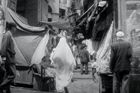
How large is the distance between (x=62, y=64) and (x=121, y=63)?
2.13 meters

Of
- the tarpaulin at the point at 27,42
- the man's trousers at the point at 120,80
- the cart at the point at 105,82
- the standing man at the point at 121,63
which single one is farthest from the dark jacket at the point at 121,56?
the tarpaulin at the point at 27,42

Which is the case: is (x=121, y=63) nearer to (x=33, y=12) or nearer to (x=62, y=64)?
(x=62, y=64)

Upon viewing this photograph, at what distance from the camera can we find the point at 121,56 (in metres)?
5.20

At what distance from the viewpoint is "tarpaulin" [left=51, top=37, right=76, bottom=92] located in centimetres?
623

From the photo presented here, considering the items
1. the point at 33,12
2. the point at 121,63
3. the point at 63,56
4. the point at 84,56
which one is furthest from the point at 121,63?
the point at 33,12

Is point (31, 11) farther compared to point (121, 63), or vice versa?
point (31, 11)

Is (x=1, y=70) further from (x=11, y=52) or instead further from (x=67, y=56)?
(x=67, y=56)

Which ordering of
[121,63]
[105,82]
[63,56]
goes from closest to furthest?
[121,63], [105,82], [63,56]

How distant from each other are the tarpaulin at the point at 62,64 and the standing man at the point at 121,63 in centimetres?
164

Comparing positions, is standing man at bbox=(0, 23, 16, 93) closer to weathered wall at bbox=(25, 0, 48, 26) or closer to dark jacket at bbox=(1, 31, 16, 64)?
dark jacket at bbox=(1, 31, 16, 64)

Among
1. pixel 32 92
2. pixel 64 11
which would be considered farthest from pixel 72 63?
pixel 64 11

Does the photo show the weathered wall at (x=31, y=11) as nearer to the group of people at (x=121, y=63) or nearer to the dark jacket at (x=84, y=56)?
the dark jacket at (x=84, y=56)

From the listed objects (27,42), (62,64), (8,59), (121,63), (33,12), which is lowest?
(62,64)

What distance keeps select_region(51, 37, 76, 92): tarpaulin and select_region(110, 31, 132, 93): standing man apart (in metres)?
1.64
